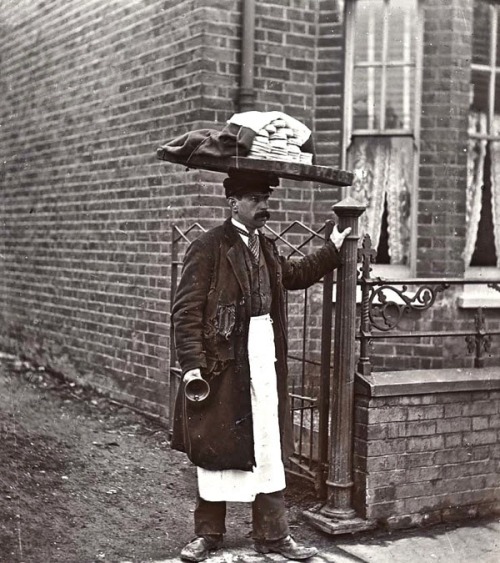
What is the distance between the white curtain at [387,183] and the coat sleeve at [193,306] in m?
3.25

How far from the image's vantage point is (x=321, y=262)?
5.12 m

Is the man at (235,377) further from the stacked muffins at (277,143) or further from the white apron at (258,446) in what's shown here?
the stacked muffins at (277,143)

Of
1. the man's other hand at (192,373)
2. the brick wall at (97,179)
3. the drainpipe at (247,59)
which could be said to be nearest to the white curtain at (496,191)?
A: the drainpipe at (247,59)

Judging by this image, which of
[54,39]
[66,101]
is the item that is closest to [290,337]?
[66,101]

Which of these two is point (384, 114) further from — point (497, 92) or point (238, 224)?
point (238, 224)

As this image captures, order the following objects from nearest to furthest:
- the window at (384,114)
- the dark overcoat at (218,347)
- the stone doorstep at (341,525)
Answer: the dark overcoat at (218,347) < the stone doorstep at (341,525) < the window at (384,114)

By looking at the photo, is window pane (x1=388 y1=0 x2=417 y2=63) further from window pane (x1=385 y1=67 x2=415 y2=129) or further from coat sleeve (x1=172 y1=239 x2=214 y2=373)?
coat sleeve (x1=172 y1=239 x2=214 y2=373)

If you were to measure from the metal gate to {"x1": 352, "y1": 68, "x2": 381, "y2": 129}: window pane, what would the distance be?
42.9 inches

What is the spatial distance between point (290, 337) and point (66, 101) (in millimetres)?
4184

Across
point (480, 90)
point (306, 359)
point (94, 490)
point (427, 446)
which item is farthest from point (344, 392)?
point (480, 90)

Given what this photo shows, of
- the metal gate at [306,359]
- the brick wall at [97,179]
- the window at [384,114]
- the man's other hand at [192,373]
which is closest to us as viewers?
the man's other hand at [192,373]

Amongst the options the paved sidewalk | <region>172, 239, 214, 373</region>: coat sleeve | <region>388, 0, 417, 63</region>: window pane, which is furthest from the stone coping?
<region>388, 0, 417, 63</region>: window pane

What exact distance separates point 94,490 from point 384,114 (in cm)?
407

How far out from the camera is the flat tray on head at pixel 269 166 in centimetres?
Answer: 444
